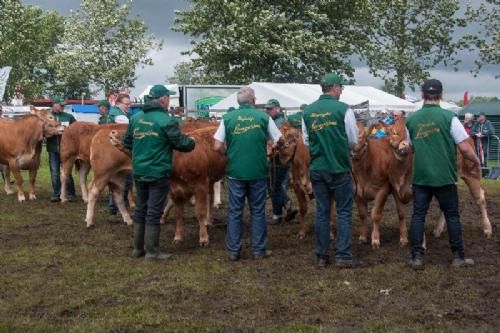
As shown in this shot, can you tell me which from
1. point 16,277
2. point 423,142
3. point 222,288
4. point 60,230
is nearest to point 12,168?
point 60,230

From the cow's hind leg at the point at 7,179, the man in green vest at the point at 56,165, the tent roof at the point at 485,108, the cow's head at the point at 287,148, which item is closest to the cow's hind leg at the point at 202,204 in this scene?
the cow's head at the point at 287,148

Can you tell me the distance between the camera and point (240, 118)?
7.91m

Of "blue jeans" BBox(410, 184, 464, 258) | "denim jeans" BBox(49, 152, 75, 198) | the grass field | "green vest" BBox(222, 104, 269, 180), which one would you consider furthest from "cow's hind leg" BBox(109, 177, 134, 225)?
"blue jeans" BBox(410, 184, 464, 258)

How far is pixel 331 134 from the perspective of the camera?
24.3 feet

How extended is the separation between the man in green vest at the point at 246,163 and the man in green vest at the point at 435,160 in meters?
1.79

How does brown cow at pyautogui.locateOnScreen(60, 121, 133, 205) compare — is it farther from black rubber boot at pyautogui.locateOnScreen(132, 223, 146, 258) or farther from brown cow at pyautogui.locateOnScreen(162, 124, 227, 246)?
black rubber boot at pyautogui.locateOnScreen(132, 223, 146, 258)

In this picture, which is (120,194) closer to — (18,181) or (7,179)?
(18,181)

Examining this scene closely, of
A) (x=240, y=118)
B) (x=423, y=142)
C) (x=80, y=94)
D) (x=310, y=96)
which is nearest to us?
(x=423, y=142)

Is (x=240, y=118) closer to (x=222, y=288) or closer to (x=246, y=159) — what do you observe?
(x=246, y=159)

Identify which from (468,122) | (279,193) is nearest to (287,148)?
(279,193)

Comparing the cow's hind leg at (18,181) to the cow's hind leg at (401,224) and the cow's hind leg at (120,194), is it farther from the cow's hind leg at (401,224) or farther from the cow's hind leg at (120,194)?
the cow's hind leg at (401,224)

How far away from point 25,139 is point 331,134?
869 centimetres

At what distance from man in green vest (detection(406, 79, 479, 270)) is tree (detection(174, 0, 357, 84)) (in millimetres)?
26282

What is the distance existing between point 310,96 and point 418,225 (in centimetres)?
1928
